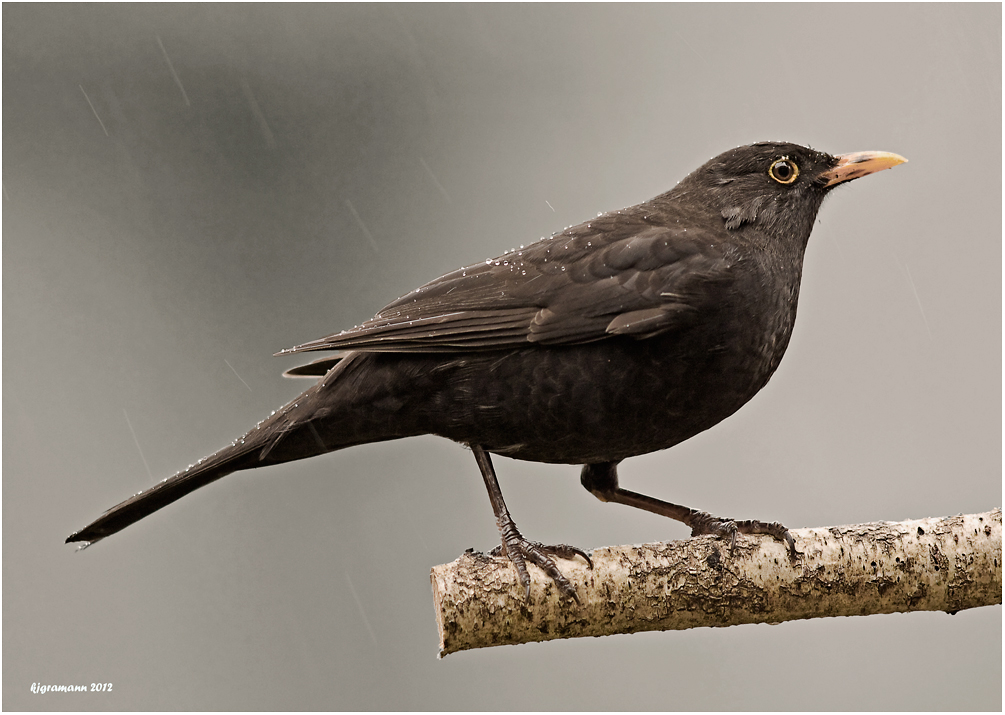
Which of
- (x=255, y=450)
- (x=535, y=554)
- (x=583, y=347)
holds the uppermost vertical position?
(x=583, y=347)

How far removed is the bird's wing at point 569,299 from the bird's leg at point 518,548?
46 cm

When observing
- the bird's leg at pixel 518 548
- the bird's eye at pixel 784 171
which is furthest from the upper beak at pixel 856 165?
the bird's leg at pixel 518 548

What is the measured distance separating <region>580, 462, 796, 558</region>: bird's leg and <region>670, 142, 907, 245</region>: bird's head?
1.08m

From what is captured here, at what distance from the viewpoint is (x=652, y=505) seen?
369 cm

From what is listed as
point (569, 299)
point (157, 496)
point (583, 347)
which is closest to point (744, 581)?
point (583, 347)

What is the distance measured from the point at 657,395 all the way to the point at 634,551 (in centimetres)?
54

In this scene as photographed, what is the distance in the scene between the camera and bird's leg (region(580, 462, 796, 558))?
3.29 meters

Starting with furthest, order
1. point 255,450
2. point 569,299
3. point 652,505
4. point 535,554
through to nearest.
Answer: point 652,505
point 255,450
point 569,299
point 535,554

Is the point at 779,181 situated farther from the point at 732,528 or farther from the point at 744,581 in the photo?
the point at 744,581

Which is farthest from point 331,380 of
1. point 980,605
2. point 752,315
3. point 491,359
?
point 980,605

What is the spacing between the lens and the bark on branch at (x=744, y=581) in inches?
117

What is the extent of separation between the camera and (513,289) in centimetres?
321

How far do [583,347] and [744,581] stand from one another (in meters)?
0.95

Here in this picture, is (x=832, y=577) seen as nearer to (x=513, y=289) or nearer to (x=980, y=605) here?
(x=980, y=605)
